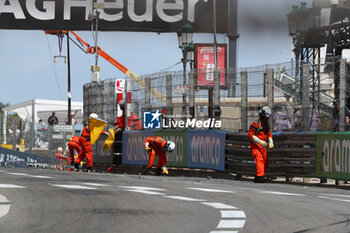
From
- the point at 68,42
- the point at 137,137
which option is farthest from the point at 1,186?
the point at 68,42

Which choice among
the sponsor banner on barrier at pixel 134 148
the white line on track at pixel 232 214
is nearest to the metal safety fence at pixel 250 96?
the sponsor banner on barrier at pixel 134 148

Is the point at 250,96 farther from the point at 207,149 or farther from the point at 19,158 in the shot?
the point at 19,158

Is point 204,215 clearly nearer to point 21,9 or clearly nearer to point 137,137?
point 137,137

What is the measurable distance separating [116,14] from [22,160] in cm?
1692

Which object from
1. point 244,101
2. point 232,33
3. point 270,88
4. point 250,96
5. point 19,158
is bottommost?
point 19,158

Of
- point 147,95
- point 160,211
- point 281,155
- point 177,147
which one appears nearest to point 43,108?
point 147,95

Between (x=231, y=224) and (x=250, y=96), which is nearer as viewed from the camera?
(x=231, y=224)

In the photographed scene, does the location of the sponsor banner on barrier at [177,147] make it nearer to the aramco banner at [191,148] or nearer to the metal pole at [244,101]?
the aramco banner at [191,148]

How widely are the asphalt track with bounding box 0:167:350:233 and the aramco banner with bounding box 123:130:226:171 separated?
19.2ft

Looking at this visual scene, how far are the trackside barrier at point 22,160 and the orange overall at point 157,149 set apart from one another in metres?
6.68

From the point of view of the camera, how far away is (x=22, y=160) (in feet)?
87.1

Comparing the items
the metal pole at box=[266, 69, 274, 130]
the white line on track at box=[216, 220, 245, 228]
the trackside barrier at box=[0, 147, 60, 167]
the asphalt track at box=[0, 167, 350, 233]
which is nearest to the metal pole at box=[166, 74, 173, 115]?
the metal pole at box=[266, 69, 274, 130]

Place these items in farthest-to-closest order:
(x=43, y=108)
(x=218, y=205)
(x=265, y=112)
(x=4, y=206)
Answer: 1. (x=43, y=108)
2. (x=265, y=112)
3. (x=218, y=205)
4. (x=4, y=206)

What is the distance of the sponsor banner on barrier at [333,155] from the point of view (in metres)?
15.4
